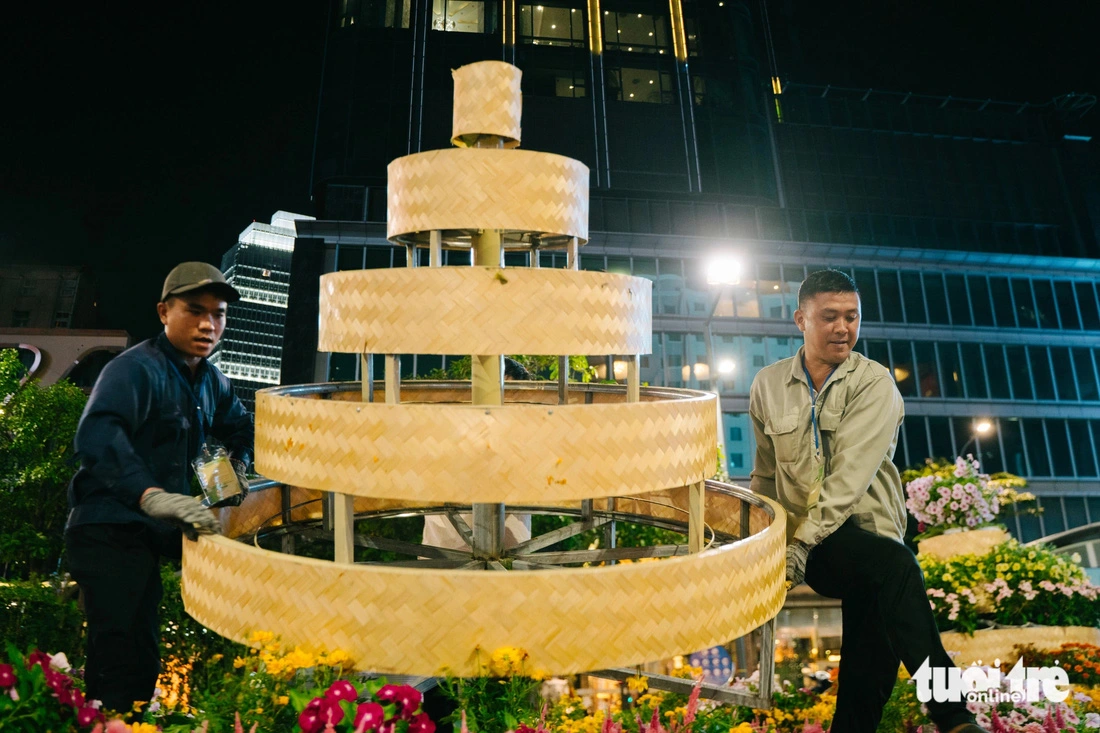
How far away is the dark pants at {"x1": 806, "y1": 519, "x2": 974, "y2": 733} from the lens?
2508mm

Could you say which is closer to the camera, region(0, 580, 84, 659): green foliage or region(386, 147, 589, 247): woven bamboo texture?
region(386, 147, 589, 247): woven bamboo texture

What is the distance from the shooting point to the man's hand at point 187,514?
2.18 meters

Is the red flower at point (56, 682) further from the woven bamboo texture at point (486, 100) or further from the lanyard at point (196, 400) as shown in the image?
the woven bamboo texture at point (486, 100)

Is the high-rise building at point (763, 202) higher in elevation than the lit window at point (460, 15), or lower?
lower

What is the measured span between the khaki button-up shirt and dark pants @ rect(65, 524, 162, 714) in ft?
9.77

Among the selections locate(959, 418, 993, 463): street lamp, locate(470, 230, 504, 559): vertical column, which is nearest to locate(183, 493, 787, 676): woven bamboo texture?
locate(470, 230, 504, 559): vertical column

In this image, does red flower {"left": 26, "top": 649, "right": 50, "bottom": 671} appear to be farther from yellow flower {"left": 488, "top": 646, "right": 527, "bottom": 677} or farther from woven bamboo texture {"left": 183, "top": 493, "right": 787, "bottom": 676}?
yellow flower {"left": 488, "top": 646, "right": 527, "bottom": 677}

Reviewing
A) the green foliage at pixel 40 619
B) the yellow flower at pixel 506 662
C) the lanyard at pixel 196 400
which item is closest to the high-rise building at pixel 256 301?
the green foliage at pixel 40 619

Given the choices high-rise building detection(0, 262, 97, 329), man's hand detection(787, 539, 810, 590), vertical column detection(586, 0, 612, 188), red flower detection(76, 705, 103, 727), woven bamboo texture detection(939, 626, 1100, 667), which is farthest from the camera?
high-rise building detection(0, 262, 97, 329)

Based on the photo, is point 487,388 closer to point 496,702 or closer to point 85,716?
point 496,702

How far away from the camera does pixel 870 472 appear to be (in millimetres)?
2805

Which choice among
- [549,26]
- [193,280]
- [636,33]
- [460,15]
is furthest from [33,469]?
[636,33]

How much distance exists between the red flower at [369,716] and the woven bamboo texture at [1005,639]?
535 cm

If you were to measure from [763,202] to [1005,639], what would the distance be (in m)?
26.3
